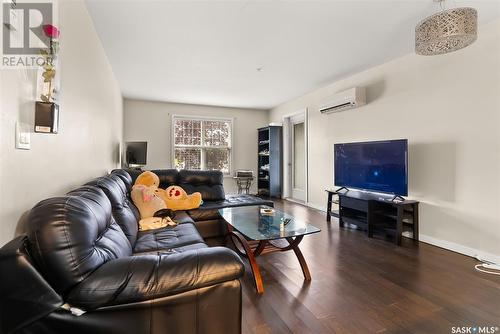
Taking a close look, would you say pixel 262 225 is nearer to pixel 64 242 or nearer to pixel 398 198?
pixel 64 242

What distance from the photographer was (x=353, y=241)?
125 inches

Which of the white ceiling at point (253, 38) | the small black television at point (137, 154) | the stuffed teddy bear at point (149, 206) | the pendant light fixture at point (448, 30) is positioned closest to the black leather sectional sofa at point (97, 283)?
the stuffed teddy bear at point (149, 206)

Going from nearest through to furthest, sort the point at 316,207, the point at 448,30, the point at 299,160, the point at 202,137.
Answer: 1. the point at 448,30
2. the point at 316,207
3. the point at 299,160
4. the point at 202,137

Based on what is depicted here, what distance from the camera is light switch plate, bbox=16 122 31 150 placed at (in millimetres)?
1098

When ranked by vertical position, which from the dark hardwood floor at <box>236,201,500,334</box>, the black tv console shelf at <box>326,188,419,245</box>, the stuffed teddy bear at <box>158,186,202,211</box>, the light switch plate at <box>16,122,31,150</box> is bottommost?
the dark hardwood floor at <box>236,201,500,334</box>

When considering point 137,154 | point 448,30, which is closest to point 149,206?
point 137,154

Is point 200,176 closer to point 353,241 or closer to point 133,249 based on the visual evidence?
point 133,249

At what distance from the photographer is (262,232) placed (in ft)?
7.17

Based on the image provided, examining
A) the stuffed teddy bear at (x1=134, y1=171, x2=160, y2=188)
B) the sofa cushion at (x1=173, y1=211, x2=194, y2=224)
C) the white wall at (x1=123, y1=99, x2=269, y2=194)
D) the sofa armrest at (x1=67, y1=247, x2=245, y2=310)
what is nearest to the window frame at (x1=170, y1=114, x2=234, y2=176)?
the white wall at (x1=123, y1=99, x2=269, y2=194)

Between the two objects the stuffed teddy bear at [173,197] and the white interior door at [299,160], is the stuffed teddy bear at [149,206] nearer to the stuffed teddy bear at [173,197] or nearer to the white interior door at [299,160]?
the stuffed teddy bear at [173,197]

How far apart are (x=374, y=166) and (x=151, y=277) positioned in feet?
10.9

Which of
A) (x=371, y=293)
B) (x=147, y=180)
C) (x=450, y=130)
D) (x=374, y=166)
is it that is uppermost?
(x=450, y=130)

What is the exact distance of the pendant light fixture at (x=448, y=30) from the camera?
6.11 feet

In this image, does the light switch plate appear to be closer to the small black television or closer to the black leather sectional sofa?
the black leather sectional sofa
